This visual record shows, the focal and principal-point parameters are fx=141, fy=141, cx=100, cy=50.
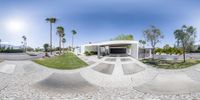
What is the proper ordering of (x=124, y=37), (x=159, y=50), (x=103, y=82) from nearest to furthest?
1. (x=159, y=50)
2. (x=124, y=37)
3. (x=103, y=82)

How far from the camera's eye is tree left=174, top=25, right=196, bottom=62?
7.16 ft

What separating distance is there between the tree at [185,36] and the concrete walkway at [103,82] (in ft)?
1.59

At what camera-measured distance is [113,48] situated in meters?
2.28

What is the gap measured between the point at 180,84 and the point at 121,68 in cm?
143

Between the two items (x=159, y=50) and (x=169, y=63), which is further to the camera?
(x=169, y=63)

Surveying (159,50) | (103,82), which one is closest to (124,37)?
(159,50)

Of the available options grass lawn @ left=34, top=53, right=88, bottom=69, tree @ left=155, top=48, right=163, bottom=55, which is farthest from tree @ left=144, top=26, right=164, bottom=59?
grass lawn @ left=34, top=53, right=88, bottom=69

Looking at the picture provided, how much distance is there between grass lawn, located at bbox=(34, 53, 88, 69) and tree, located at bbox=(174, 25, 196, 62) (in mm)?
1638

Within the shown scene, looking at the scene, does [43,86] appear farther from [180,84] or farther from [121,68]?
[180,84]

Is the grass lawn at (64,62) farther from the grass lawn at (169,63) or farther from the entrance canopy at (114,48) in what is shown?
the grass lawn at (169,63)

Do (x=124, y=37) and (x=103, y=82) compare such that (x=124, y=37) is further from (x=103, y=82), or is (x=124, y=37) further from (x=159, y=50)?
(x=103, y=82)

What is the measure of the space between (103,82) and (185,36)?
1.66m

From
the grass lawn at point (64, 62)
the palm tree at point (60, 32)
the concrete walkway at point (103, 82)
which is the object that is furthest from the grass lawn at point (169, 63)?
the palm tree at point (60, 32)

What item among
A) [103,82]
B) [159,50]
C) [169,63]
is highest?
[159,50]
